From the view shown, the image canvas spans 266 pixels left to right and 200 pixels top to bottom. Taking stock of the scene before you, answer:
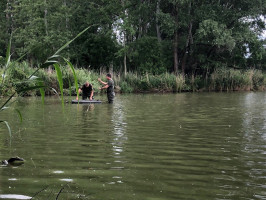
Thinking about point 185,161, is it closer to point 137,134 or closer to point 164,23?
point 137,134

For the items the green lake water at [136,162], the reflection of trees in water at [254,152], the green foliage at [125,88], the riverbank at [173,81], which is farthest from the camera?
the green foliage at [125,88]

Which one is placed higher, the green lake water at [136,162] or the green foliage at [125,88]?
the green foliage at [125,88]

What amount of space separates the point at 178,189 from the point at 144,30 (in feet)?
120

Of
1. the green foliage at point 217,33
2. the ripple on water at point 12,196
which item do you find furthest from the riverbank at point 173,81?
the ripple on water at point 12,196

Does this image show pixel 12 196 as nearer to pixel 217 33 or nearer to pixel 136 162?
pixel 136 162

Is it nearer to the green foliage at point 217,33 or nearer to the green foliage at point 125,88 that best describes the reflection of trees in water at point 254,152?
the green foliage at point 125,88

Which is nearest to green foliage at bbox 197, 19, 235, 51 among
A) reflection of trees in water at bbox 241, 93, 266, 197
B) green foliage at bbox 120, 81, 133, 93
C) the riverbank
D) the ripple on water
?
the riverbank

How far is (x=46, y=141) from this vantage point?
7055 mm

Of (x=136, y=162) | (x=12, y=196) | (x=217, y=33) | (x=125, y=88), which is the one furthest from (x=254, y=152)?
(x=217, y=33)

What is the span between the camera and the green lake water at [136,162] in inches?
155

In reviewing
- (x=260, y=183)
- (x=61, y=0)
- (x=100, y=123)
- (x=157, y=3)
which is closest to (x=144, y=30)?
(x=157, y=3)

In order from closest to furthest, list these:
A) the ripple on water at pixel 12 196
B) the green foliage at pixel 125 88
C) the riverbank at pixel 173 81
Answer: the ripple on water at pixel 12 196, the riverbank at pixel 173 81, the green foliage at pixel 125 88

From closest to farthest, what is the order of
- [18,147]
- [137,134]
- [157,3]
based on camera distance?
1. [18,147]
2. [137,134]
3. [157,3]

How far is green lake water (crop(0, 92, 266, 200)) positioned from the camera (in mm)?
3929
